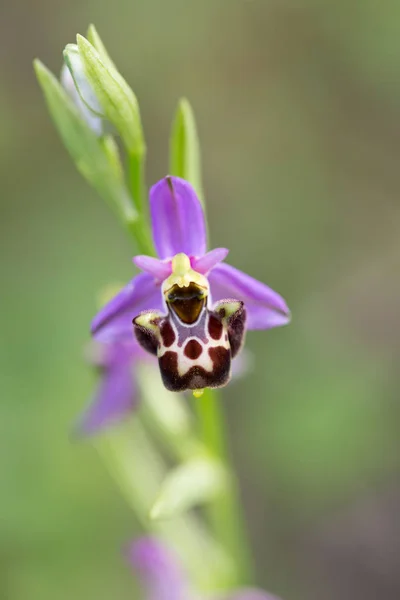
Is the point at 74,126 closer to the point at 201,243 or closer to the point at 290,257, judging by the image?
the point at 201,243

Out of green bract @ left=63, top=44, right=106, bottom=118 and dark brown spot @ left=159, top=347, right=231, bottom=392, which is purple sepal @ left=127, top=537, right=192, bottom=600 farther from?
green bract @ left=63, top=44, right=106, bottom=118

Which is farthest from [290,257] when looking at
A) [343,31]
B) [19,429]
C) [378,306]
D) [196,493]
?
[196,493]

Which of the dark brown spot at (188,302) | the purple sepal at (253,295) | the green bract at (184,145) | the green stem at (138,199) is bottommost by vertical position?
the dark brown spot at (188,302)

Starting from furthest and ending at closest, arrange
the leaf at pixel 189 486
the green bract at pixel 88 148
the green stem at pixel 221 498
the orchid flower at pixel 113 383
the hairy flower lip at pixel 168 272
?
the orchid flower at pixel 113 383 < the green stem at pixel 221 498 < the leaf at pixel 189 486 < the green bract at pixel 88 148 < the hairy flower lip at pixel 168 272

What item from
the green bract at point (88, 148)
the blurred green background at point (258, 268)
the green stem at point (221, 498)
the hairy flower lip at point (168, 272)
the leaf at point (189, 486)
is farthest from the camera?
the blurred green background at point (258, 268)

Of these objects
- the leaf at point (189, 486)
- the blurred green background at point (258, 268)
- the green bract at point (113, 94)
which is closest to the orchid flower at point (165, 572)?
the leaf at point (189, 486)

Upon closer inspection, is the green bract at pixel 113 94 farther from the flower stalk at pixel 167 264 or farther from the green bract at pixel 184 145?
the green bract at pixel 184 145

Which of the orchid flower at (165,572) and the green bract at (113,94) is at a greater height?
the green bract at (113,94)

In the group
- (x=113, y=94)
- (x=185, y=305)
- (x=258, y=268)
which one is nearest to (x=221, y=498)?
(x=185, y=305)
